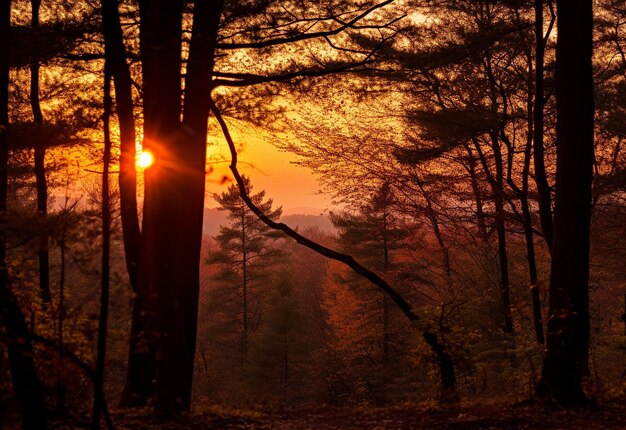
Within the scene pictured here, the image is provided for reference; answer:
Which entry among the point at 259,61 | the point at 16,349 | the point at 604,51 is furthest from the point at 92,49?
the point at 604,51

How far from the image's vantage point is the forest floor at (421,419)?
5.52 meters

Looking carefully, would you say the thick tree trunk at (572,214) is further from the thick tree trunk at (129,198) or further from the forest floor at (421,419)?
the thick tree trunk at (129,198)

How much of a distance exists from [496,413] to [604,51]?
11429mm

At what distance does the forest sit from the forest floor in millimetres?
47

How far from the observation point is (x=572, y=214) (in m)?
6.15

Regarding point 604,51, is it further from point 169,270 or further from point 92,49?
point 169,270

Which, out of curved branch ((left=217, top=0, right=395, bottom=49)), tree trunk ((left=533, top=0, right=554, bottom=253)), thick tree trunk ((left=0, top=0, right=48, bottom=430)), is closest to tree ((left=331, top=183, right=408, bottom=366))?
tree trunk ((left=533, top=0, right=554, bottom=253))

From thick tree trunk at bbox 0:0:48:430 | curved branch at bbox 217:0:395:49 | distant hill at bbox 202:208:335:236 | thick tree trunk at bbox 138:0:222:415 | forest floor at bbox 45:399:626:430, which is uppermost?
distant hill at bbox 202:208:335:236

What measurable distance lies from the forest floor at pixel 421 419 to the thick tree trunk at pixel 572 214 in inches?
14.2

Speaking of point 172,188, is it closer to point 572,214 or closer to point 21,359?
point 21,359

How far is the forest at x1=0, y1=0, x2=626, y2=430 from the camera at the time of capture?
5145 mm

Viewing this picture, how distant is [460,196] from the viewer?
1398 centimetres

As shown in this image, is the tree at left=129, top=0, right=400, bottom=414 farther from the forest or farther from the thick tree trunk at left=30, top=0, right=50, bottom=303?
the thick tree trunk at left=30, top=0, right=50, bottom=303

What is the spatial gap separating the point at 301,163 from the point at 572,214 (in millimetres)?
8436
